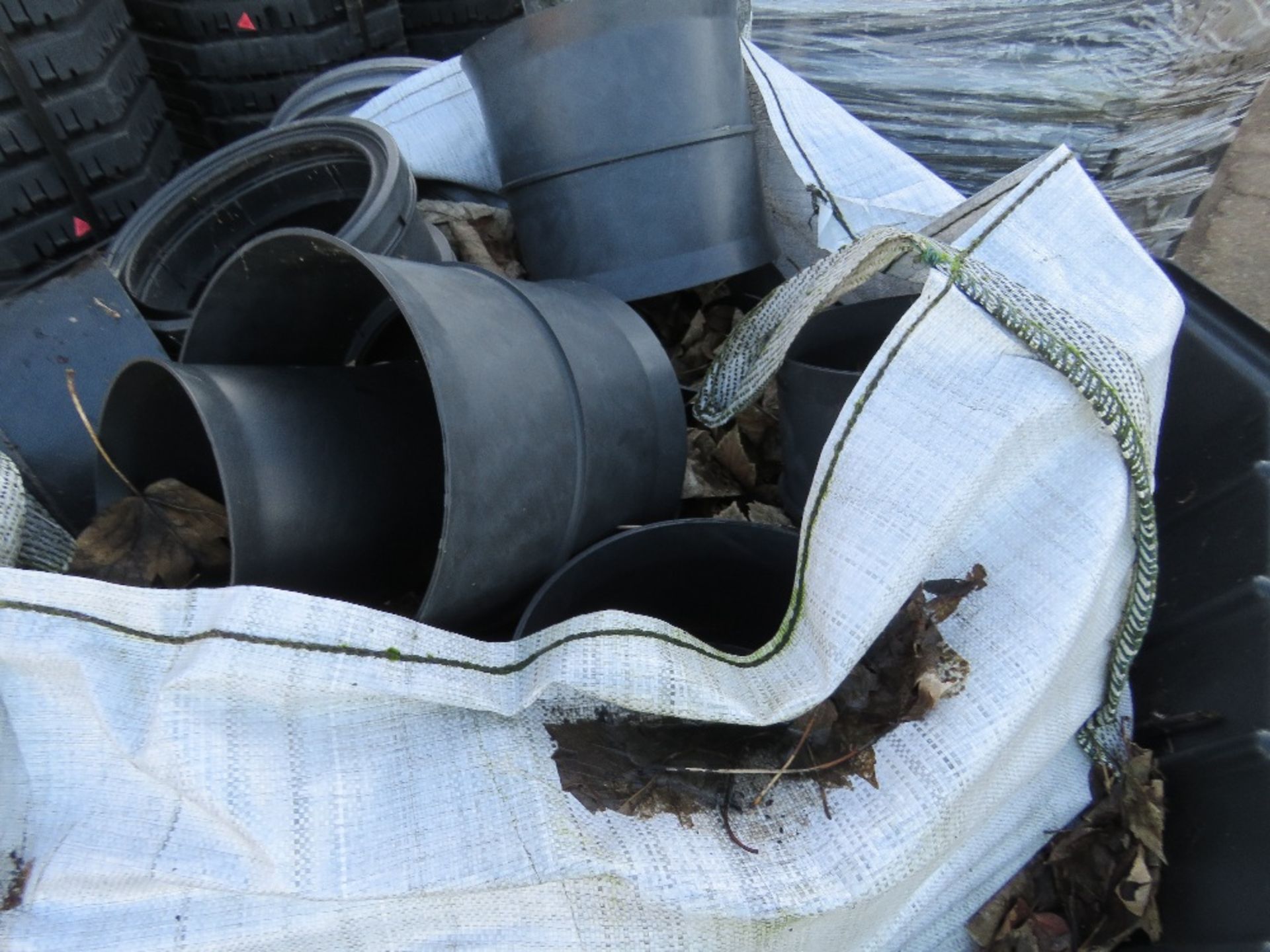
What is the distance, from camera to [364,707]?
28.5 inches

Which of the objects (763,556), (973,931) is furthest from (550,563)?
(973,931)

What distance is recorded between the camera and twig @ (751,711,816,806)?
2.44ft

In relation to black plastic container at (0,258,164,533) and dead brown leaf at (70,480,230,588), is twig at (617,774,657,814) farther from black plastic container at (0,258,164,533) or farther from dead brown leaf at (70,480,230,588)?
black plastic container at (0,258,164,533)

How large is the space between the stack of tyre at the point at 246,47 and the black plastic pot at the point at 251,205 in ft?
1.87

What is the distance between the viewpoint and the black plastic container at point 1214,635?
864 mm

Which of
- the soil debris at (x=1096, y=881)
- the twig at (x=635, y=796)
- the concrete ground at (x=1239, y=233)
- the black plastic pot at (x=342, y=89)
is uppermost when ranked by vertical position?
the black plastic pot at (x=342, y=89)

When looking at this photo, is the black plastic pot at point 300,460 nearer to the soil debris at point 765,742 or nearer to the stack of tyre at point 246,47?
the soil debris at point 765,742

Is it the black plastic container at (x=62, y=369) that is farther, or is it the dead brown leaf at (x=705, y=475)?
the dead brown leaf at (x=705, y=475)

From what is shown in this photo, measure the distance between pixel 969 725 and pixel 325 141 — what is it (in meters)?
1.29

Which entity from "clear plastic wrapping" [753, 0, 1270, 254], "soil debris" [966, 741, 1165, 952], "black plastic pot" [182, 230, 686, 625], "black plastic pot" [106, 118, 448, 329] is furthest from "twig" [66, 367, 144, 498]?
"clear plastic wrapping" [753, 0, 1270, 254]

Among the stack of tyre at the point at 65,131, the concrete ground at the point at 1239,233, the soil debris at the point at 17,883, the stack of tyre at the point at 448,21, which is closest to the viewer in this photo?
the soil debris at the point at 17,883

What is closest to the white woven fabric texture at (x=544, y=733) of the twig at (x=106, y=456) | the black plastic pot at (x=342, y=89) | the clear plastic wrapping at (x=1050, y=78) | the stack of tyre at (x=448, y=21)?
the twig at (x=106, y=456)

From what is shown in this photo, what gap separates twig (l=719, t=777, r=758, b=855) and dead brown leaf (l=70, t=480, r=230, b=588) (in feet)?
2.19

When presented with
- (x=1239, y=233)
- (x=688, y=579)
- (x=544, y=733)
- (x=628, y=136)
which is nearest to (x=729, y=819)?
(x=544, y=733)
